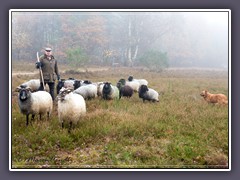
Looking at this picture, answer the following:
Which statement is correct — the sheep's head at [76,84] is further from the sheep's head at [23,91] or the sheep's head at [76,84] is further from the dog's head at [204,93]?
the dog's head at [204,93]

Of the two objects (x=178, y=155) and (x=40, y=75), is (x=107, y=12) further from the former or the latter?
(x=178, y=155)

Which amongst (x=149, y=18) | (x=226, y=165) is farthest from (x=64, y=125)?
(x=226, y=165)

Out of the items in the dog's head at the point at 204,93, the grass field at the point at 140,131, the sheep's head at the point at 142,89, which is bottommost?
the grass field at the point at 140,131

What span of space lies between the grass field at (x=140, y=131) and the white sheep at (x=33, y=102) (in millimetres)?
165

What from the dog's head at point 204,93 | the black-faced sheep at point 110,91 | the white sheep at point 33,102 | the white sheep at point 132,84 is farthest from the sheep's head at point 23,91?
the dog's head at point 204,93

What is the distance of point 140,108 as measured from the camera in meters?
9.44

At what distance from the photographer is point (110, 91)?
33.4ft

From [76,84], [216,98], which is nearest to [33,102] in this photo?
[76,84]

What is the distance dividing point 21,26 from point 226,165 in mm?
5559

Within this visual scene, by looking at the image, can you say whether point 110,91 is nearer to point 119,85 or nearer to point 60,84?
point 119,85

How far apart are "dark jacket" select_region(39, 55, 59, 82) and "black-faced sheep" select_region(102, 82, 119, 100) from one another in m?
1.44

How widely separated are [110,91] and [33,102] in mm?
2162

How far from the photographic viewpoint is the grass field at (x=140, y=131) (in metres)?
8.04

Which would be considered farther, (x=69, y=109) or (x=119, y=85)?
(x=119, y=85)
